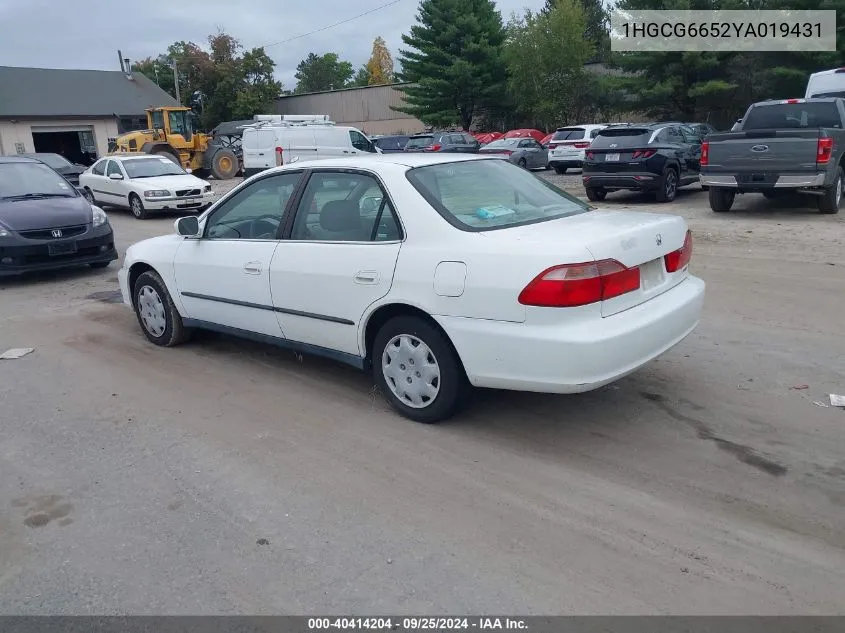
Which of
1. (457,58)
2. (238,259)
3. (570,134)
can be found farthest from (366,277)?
(457,58)

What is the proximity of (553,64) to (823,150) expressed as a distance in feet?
94.9

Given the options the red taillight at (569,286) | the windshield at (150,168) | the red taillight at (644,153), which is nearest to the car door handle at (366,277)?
the red taillight at (569,286)

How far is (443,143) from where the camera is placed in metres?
28.4

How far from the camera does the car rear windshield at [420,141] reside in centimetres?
2894

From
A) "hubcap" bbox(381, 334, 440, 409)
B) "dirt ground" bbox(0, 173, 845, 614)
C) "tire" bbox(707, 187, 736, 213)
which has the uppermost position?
"tire" bbox(707, 187, 736, 213)

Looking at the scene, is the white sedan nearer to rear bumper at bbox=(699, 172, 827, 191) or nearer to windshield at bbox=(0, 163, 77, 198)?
windshield at bbox=(0, 163, 77, 198)

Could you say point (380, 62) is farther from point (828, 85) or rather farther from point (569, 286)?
point (569, 286)

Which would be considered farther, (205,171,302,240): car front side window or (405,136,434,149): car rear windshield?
(405,136,434,149): car rear windshield

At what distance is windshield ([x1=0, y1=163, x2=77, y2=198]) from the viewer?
10.4 m

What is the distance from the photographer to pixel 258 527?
3572 millimetres

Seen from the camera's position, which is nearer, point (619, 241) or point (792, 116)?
point (619, 241)

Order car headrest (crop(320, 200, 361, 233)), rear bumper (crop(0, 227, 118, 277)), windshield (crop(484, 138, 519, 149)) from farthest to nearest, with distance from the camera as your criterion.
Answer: windshield (crop(484, 138, 519, 149)) → rear bumper (crop(0, 227, 118, 277)) → car headrest (crop(320, 200, 361, 233))

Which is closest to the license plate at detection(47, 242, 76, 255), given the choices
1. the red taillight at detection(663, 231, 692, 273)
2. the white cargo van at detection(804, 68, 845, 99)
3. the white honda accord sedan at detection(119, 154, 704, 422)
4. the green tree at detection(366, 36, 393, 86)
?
the white honda accord sedan at detection(119, 154, 704, 422)

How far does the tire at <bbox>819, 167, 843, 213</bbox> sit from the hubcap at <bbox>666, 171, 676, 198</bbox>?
312cm
